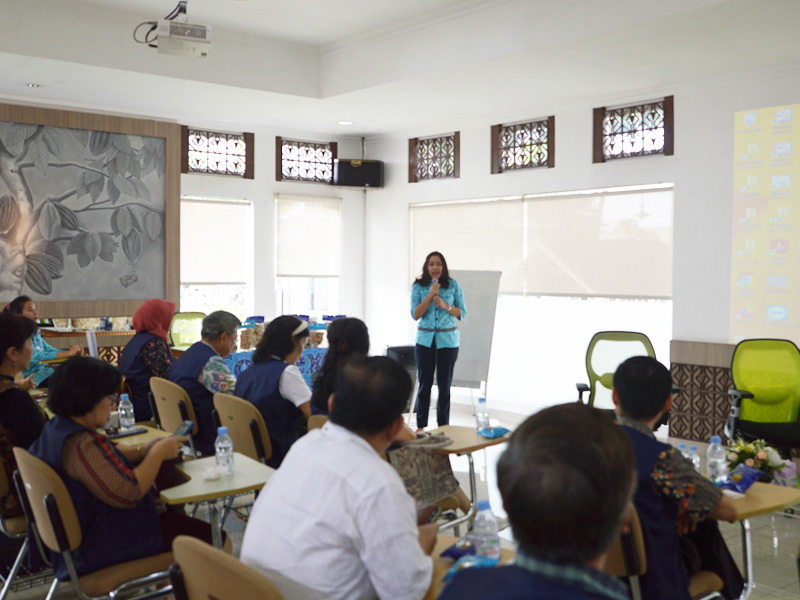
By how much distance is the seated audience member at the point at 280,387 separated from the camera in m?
3.94

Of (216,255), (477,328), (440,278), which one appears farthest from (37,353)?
(477,328)

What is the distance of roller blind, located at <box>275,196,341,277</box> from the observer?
30.1ft

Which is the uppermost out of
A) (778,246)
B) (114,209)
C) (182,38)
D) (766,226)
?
(182,38)

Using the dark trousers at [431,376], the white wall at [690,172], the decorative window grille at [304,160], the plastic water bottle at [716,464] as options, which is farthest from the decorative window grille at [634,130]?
the plastic water bottle at [716,464]

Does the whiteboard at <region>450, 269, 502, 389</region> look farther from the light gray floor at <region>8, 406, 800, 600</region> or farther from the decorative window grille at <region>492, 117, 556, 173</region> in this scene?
the light gray floor at <region>8, 406, 800, 600</region>

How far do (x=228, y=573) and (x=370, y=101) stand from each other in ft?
20.9

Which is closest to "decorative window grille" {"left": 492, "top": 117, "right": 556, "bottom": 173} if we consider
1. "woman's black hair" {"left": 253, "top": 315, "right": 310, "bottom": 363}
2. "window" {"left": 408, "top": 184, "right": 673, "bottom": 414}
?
"window" {"left": 408, "top": 184, "right": 673, "bottom": 414}

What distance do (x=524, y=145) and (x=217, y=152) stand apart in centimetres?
345

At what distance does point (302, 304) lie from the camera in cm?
954

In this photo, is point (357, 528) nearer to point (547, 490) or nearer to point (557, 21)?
point (547, 490)

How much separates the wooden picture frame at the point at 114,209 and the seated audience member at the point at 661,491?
6.54 m

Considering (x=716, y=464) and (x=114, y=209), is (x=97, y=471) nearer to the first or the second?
(x=716, y=464)

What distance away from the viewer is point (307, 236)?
9.39 metres

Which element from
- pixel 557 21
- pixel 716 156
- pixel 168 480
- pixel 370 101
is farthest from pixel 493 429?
pixel 370 101
